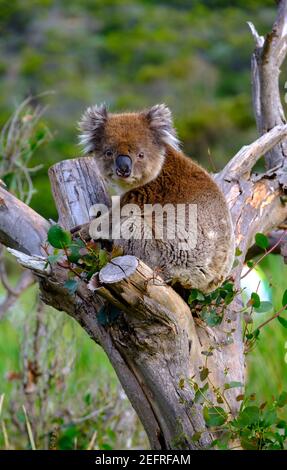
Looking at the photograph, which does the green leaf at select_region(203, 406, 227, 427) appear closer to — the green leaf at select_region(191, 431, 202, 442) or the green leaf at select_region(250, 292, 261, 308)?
the green leaf at select_region(191, 431, 202, 442)

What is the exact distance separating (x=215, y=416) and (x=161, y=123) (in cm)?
143

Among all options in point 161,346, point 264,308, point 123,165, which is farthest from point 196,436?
point 123,165

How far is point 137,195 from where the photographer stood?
3432 mm

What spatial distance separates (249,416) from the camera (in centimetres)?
274

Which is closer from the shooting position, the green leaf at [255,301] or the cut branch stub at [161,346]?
the cut branch stub at [161,346]

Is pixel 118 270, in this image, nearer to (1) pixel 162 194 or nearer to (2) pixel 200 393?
(2) pixel 200 393

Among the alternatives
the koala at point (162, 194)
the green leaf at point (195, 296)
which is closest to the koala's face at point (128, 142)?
the koala at point (162, 194)

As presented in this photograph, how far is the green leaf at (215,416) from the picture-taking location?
2.72m

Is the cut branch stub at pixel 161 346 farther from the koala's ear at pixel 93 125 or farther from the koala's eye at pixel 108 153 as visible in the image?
the koala's ear at pixel 93 125

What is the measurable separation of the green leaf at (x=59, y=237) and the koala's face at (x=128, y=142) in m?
0.84

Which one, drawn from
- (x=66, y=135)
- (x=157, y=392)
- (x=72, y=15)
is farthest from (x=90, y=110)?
(x=72, y=15)

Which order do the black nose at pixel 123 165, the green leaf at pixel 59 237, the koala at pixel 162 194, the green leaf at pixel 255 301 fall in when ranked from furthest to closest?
the black nose at pixel 123 165
the koala at pixel 162 194
the green leaf at pixel 255 301
the green leaf at pixel 59 237

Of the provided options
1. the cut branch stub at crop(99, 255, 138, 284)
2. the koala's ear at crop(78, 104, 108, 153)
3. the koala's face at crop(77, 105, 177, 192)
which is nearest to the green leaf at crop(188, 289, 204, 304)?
the cut branch stub at crop(99, 255, 138, 284)

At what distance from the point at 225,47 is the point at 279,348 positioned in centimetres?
1658
